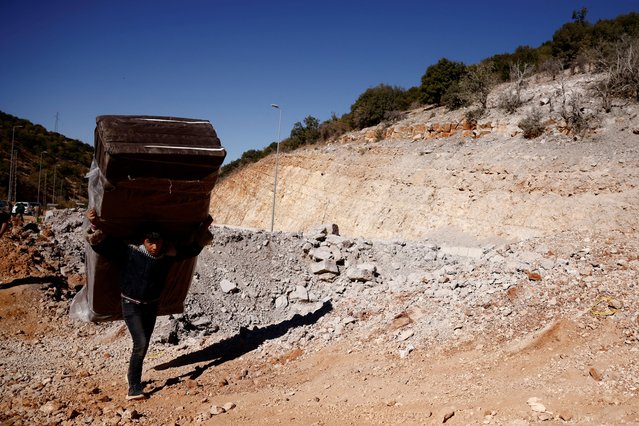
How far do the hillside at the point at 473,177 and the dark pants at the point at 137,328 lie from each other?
13.1 m

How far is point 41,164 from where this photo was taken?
4925 cm

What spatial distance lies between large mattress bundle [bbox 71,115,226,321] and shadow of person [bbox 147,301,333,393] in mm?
1370

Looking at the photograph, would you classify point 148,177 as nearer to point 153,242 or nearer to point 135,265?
point 153,242

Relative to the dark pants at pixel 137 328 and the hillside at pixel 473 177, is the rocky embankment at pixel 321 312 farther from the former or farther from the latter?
the hillside at pixel 473 177

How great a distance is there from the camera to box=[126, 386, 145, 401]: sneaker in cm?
429

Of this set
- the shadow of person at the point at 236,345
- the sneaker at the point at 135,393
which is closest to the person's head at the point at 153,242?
the sneaker at the point at 135,393

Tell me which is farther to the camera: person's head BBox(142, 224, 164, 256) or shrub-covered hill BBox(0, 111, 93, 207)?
shrub-covered hill BBox(0, 111, 93, 207)

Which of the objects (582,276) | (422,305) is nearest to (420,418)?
(422,305)

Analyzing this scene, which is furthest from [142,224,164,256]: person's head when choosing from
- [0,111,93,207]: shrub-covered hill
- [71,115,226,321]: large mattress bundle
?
[0,111,93,207]: shrub-covered hill

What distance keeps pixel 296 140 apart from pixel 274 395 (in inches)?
1204

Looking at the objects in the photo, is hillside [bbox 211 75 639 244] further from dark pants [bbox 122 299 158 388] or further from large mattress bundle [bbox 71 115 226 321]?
dark pants [bbox 122 299 158 388]

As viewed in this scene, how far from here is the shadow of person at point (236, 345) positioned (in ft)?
17.8

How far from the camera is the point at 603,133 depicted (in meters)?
16.5

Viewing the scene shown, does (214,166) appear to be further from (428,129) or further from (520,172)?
(428,129)
